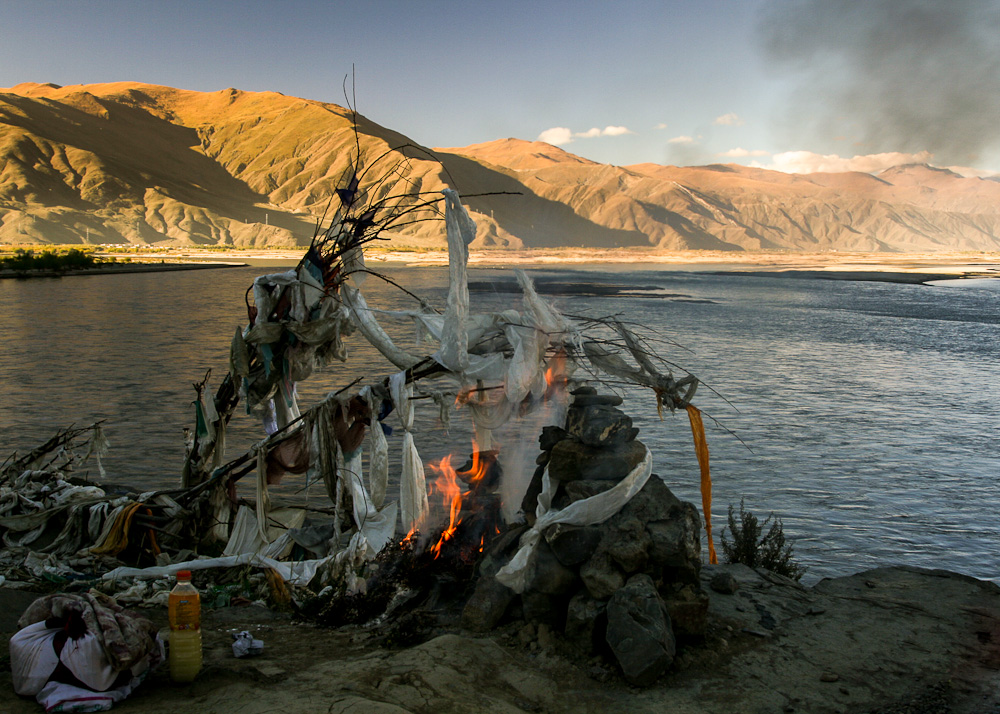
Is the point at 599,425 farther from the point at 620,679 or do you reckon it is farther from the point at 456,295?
the point at 620,679

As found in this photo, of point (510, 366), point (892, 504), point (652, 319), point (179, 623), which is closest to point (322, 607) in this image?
point (179, 623)

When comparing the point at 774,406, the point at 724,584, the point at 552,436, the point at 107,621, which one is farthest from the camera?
the point at 774,406

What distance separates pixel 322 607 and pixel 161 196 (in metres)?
116

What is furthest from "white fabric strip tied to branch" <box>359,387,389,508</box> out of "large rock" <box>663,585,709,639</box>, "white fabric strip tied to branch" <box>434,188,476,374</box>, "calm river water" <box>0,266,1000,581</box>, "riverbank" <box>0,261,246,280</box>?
"riverbank" <box>0,261,246,280</box>

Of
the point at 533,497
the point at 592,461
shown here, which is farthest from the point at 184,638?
the point at 592,461

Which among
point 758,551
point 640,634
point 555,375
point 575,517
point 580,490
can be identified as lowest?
point 758,551

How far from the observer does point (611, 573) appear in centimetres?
448

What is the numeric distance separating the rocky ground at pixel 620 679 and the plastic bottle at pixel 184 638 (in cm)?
9

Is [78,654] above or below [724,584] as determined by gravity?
above

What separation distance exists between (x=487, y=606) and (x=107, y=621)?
225 centimetres

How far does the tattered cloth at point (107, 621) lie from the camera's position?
136 inches

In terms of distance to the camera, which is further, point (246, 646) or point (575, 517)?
point (575, 517)

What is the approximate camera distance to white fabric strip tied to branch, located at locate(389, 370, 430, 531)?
5117mm

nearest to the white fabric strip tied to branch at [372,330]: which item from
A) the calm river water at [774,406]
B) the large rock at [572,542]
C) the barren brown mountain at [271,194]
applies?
the large rock at [572,542]
